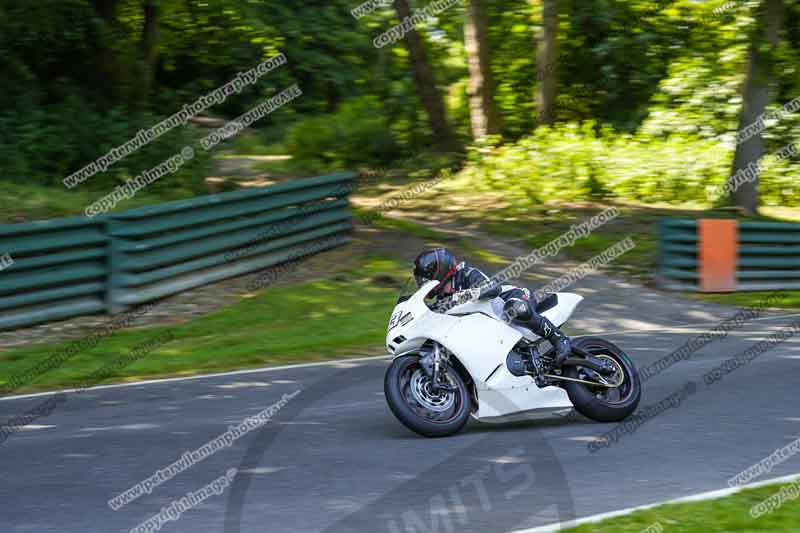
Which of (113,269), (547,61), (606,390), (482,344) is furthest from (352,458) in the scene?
(547,61)

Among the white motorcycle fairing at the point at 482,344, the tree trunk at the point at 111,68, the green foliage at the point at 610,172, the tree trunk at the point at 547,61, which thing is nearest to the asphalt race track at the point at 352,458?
the white motorcycle fairing at the point at 482,344

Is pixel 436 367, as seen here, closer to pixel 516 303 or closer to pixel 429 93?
pixel 516 303

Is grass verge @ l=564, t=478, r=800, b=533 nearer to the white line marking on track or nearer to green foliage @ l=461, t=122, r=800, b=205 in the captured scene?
the white line marking on track

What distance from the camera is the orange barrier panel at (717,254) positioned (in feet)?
51.2

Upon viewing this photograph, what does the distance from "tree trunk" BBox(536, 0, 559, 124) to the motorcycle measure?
51.4 feet

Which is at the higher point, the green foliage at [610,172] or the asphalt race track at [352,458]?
the asphalt race track at [352,458]

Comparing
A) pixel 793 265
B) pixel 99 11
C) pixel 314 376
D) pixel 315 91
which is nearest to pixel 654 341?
pixel 314 376

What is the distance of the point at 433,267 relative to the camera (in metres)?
7.90

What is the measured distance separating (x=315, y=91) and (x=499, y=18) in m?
9.38

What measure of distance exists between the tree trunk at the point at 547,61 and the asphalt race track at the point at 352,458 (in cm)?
1394

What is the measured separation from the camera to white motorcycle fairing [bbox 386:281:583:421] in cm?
786

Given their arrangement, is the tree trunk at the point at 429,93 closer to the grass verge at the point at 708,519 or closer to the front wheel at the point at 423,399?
the front wheel at the point at 423,399

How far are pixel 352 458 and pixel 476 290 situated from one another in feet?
5.06

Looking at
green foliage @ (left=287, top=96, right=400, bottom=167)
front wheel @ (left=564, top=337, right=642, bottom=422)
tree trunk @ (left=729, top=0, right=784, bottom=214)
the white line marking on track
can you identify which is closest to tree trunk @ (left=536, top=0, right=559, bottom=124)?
green foliage @ (left=287, top=96, right=400, bottom=167)
